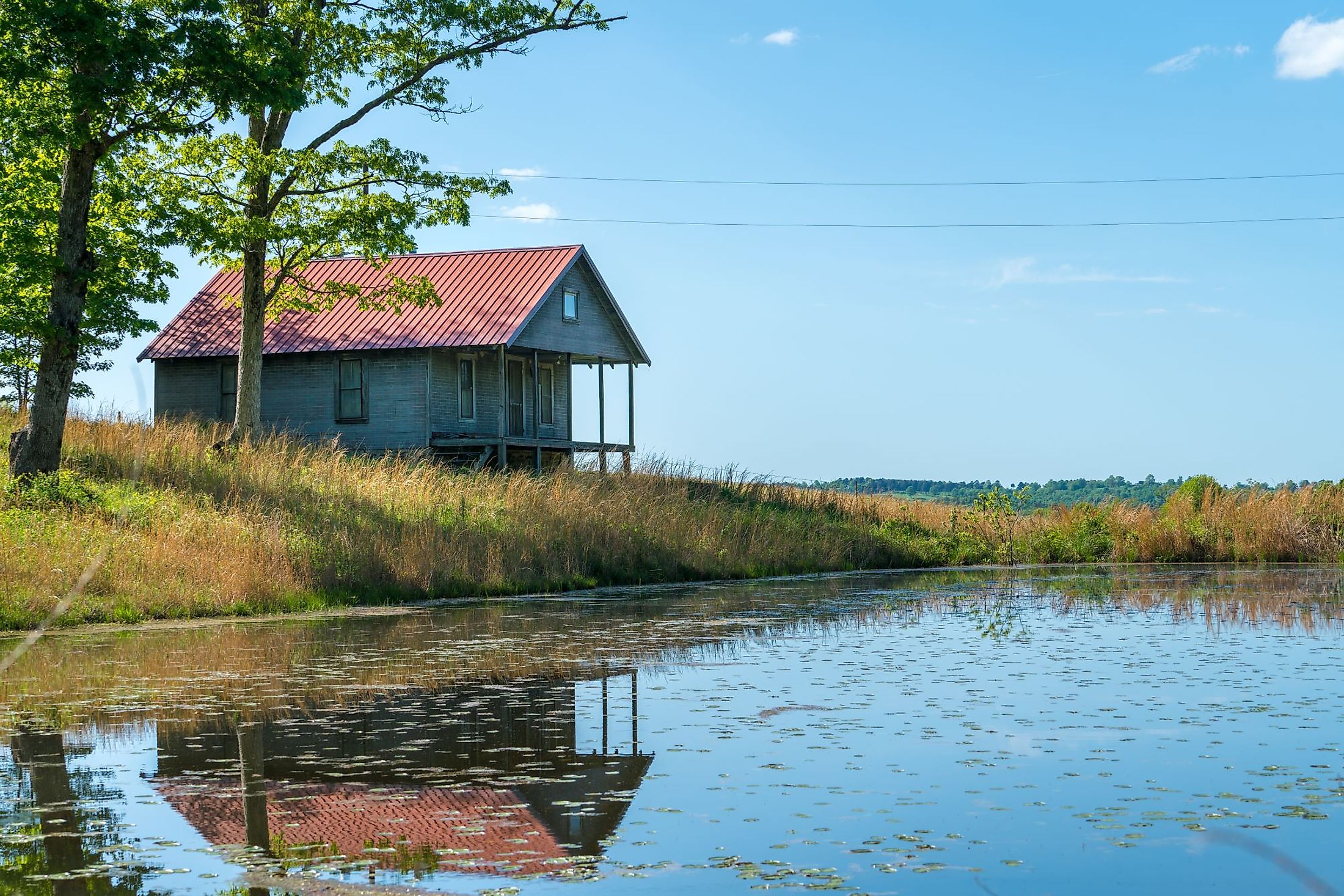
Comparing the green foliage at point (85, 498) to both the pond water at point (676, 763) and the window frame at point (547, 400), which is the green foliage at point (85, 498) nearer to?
the pond water at point (676, 763)

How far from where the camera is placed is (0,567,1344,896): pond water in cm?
500

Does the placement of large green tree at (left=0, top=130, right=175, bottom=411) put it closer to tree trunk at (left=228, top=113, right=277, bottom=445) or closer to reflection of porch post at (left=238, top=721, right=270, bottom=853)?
tree trunk at (left=228, top=113, right=277, bottom=445)

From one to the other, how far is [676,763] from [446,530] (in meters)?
14.7

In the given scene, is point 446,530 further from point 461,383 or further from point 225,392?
point 225,392

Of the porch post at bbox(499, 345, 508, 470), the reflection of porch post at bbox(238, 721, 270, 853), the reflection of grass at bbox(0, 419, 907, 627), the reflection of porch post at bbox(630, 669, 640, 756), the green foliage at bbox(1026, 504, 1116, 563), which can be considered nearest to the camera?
the reflection of porch post at bbox(238, 721, 270, 853)

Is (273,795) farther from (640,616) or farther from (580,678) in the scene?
(640,616)

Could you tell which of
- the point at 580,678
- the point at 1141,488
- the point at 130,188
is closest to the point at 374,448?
the point at 130,188

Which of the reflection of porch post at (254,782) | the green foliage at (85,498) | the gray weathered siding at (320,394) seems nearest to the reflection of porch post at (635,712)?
the reflection of porch post at (254,782)

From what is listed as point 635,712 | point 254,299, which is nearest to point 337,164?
point 254,299

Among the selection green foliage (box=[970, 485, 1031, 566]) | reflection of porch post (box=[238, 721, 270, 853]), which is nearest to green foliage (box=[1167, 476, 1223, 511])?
green foliage (box=[970, 485, 1031, 566])

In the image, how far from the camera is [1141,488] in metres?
64.0

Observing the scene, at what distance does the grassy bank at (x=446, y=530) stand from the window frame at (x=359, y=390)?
1.68m

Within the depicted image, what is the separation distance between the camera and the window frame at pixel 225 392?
3834cm

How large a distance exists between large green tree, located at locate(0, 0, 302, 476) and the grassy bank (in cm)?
166
